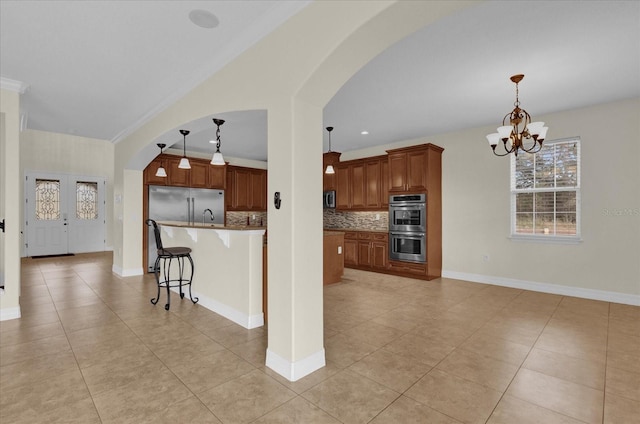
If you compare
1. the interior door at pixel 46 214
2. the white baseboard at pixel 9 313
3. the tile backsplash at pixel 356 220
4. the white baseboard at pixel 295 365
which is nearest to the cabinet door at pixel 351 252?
the tile backsplash at pixel 356 220

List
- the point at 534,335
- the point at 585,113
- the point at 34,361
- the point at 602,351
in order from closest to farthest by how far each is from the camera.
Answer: the point at 34,361 < the point at 602,351 < the point at 534,335 < the point at 585,113

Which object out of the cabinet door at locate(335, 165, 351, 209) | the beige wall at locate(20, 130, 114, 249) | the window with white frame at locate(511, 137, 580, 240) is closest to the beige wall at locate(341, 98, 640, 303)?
the window with white frame at locate(511, 137, 580, 240)

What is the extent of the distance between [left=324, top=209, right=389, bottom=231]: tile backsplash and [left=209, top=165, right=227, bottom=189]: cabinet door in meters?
2.66

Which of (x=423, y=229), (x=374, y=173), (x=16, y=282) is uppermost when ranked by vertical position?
(x=374, y=173)

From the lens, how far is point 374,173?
6816 millimetres

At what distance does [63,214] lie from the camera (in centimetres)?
842

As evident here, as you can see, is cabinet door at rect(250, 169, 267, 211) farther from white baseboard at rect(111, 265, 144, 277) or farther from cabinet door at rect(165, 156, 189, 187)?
white baseboard at rect(111, 265, 144, 277)

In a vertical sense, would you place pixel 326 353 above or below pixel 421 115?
below

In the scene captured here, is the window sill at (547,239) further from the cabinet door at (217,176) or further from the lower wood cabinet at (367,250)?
the cabinet door at (217,176)

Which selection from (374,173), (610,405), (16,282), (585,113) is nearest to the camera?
(610,405)

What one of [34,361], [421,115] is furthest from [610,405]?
[34,361]

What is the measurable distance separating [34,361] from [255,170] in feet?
19.5

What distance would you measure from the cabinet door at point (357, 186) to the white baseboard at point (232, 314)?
4053 millimetres

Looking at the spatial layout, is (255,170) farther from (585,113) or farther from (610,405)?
(610,405)
